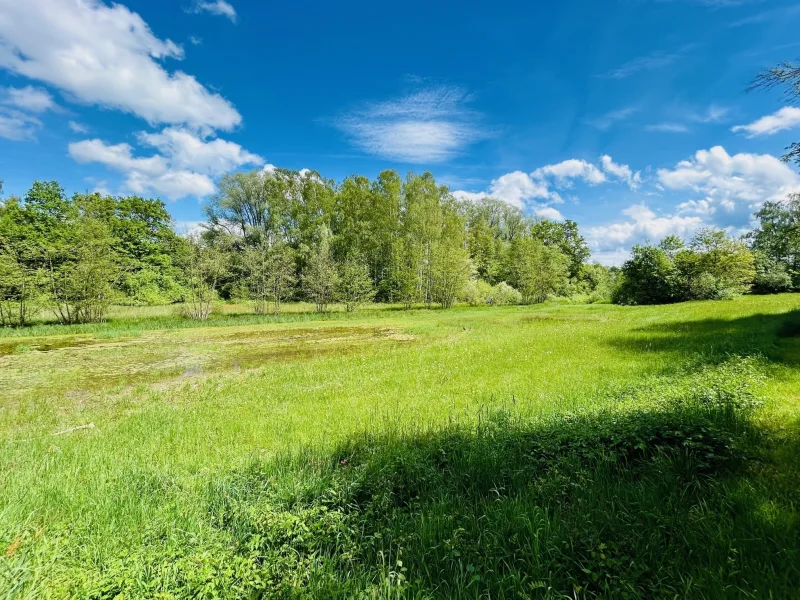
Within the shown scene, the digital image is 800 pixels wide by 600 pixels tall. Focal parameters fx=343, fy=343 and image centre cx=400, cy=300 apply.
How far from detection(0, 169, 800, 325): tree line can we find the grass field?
3016 centimetres

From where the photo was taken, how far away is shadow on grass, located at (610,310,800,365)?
30.0 feet

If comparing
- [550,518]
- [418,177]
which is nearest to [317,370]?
[550,518]

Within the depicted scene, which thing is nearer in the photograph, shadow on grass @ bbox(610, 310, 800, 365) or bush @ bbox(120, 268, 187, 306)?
shadow on grass @ bbox(610, 310, 800, 365)

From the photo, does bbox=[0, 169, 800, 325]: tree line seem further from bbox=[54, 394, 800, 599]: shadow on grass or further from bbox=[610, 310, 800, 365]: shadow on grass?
bbox=[54, 394, 800, 599]: shadow on grass

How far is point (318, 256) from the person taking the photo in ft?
146

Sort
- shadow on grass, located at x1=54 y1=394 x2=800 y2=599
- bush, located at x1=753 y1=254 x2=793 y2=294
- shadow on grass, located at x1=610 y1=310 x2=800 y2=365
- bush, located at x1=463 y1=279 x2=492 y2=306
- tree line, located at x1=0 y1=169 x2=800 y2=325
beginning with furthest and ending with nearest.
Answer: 1. bush, located at x1=463 y1=279 x2=492 y2=306
2. bush, located at x1=753 y1=254 x2=793 y2=294
3. tree line, located at x1=0 y1=169 x2=800 y2=325
4. shadow on grass, located at x1=610 y1=310 x2=800 y2=365
5. shadow on grass, located at x1=54 y1=394 x2=800 y2=599

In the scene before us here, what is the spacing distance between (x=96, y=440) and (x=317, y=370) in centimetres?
721

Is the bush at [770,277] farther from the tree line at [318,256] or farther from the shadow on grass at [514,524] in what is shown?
the shadow on grass at [514,524]

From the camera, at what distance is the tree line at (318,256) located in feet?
108

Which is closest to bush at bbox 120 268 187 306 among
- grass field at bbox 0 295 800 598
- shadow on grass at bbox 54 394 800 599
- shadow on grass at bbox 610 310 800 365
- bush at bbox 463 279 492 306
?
bush at bbox 463 279 492 306

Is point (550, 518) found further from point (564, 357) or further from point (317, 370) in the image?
point (317, 370)

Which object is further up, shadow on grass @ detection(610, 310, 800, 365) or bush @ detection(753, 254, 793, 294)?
bush @ detection(753, 254, 793, 294)

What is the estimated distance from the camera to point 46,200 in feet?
160

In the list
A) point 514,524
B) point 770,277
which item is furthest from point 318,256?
point 770,277
